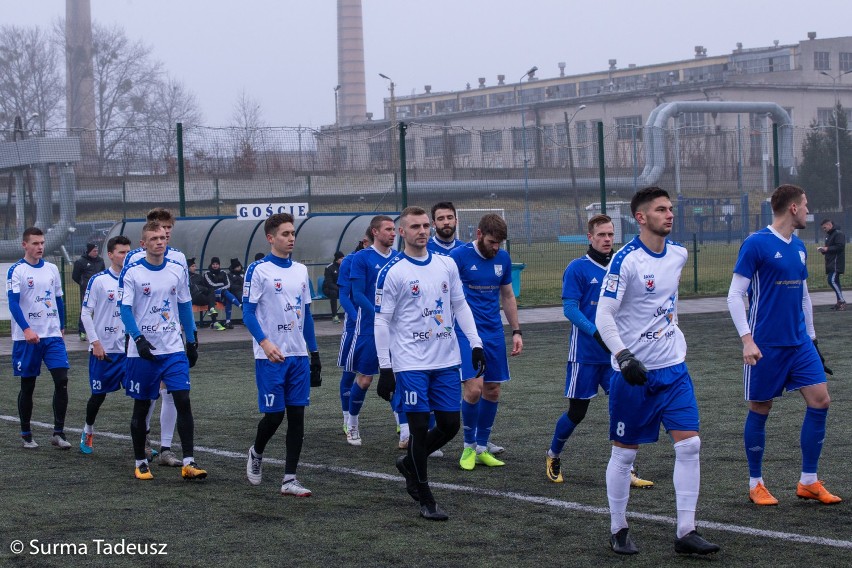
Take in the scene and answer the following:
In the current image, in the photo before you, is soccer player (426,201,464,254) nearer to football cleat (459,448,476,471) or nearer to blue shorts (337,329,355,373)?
football cleat (459,448,476,471)

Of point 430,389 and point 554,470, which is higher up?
point 430,389

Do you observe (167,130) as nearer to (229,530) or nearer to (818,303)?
(818,303)

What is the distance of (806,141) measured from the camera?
99.4ft

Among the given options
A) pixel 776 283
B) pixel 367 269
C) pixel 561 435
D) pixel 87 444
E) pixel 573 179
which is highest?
pixel 573 179

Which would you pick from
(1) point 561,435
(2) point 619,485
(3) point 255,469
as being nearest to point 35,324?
(3) point 255,469

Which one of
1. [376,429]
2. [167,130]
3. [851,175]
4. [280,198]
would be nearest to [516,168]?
[280,198]

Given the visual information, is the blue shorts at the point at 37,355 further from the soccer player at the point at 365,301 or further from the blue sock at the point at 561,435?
the blue sock at the point at 561,435

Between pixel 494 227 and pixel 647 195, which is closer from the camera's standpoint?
pixel 647 195

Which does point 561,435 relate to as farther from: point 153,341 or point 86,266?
point 86,266

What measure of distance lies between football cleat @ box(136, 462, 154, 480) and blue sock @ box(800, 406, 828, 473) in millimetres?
4741

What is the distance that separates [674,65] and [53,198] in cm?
8057

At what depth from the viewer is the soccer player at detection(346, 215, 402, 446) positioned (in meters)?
9.61

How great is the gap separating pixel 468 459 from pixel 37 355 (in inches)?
173

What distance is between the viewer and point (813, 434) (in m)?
7.21
